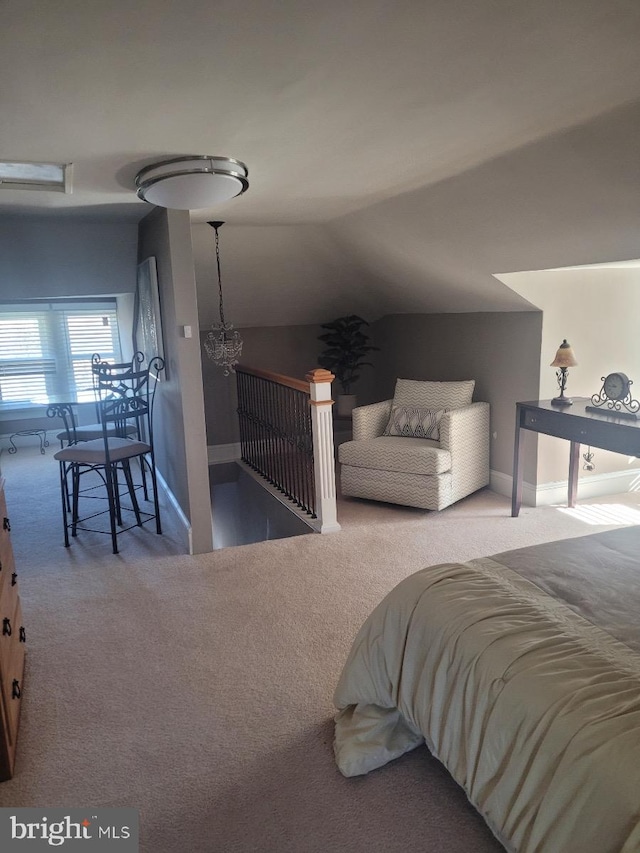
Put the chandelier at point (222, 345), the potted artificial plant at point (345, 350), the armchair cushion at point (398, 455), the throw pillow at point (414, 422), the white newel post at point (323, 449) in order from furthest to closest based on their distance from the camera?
the potted artificial plant at point (345, 350) < the chandelier at point (222, 345) < the throw pillow at point (414, 422) < the armchair cushion at point (398, 455) < the white newel post at point (323, 449)

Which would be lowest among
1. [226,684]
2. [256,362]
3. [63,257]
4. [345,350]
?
[226,684]

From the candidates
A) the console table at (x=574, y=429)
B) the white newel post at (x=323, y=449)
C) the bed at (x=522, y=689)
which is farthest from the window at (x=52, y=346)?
the bed at (x=522, y=689)

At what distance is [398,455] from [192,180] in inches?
97.0

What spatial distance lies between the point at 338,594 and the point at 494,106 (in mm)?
2371

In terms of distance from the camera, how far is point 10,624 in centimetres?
243

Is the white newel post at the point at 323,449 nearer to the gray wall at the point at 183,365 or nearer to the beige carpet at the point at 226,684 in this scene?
the beige carpet at the point at 226,684

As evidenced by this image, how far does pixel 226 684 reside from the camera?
99.5 inches

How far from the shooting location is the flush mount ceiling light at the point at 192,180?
275 cm

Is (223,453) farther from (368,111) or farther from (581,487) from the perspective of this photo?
(368,111)

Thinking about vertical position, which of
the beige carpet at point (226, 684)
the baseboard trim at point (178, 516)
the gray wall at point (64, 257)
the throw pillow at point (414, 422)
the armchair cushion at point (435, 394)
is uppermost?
the gray wall at point (64, 257)

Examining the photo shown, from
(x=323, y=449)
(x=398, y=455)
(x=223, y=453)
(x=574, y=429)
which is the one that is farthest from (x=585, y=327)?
(x=223, y=453)

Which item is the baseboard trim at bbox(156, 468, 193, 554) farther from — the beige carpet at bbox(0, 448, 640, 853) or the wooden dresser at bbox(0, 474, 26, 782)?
the wooden dresser at bbox(0, 474, 26, 782)

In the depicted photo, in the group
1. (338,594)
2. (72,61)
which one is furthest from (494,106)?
(338,594)

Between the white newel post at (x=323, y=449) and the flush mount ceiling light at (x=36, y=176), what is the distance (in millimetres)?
1841
